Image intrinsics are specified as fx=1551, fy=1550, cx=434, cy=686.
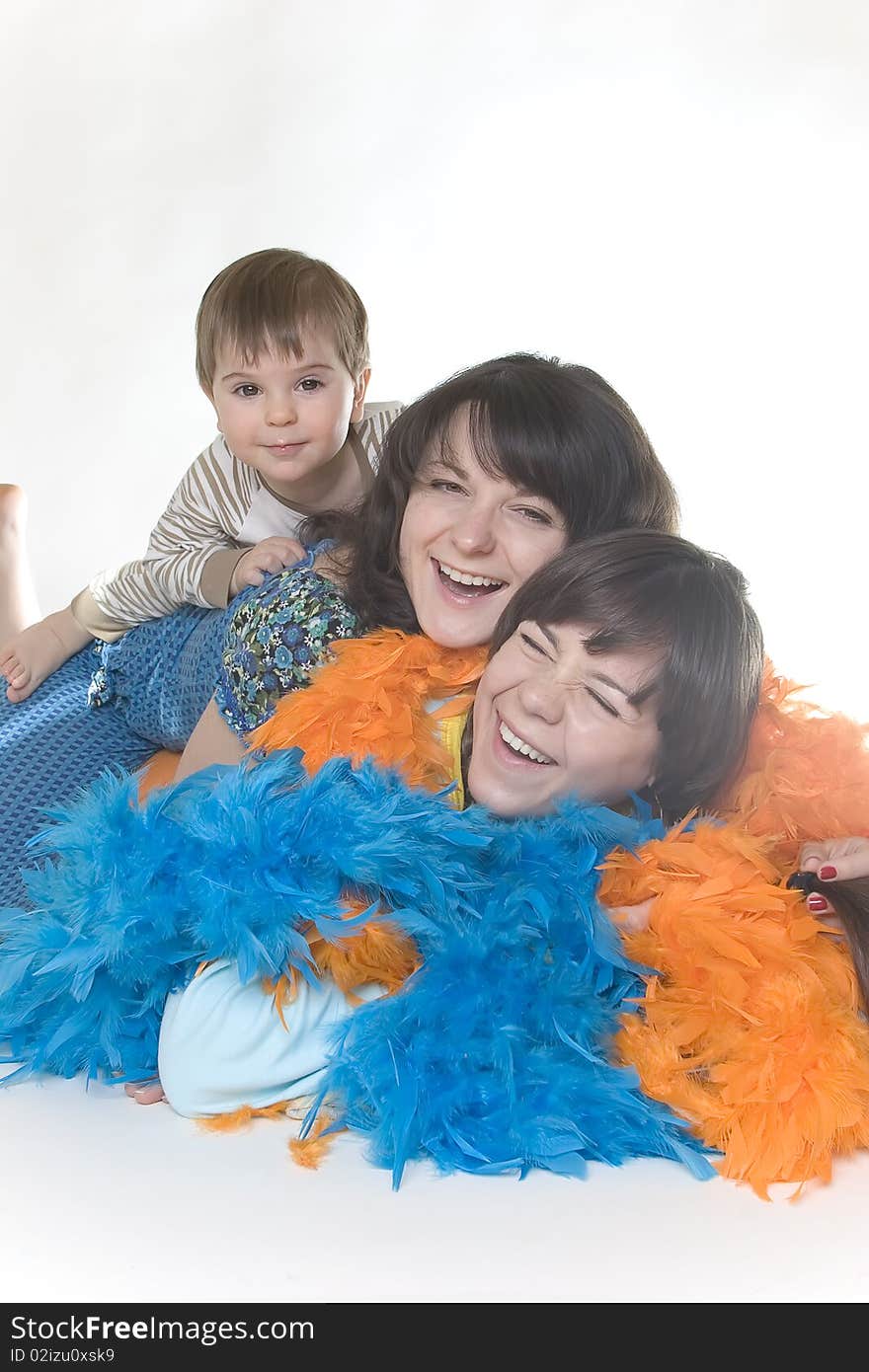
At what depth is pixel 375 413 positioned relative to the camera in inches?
111

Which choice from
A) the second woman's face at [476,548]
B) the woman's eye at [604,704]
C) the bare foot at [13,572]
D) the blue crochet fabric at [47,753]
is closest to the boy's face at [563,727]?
the woman's eye at [604,704]

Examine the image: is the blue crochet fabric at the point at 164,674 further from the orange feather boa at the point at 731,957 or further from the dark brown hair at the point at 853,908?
the dark brown hair at the point at 853,908

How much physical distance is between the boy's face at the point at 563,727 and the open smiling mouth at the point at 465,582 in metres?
0.22

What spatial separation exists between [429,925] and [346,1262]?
396mm

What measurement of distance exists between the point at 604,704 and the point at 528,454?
418mm

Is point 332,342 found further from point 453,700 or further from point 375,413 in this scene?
point 453,700

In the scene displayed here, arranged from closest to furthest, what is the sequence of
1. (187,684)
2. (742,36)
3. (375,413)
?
1. (187,684)
2. (375,413)
3. (742,36)

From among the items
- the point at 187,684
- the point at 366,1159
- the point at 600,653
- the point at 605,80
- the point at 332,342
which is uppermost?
the point at 605,80

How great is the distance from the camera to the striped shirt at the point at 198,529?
8.83 feet

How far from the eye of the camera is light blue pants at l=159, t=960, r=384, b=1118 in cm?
173

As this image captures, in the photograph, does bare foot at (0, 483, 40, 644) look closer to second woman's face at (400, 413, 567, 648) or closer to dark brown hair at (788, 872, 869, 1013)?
second woman's face at (400, 413, 567, 648)

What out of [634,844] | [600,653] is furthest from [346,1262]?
A: [600,653]

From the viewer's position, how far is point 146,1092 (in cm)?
180

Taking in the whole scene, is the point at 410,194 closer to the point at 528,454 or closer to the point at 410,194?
the point at 410,194
